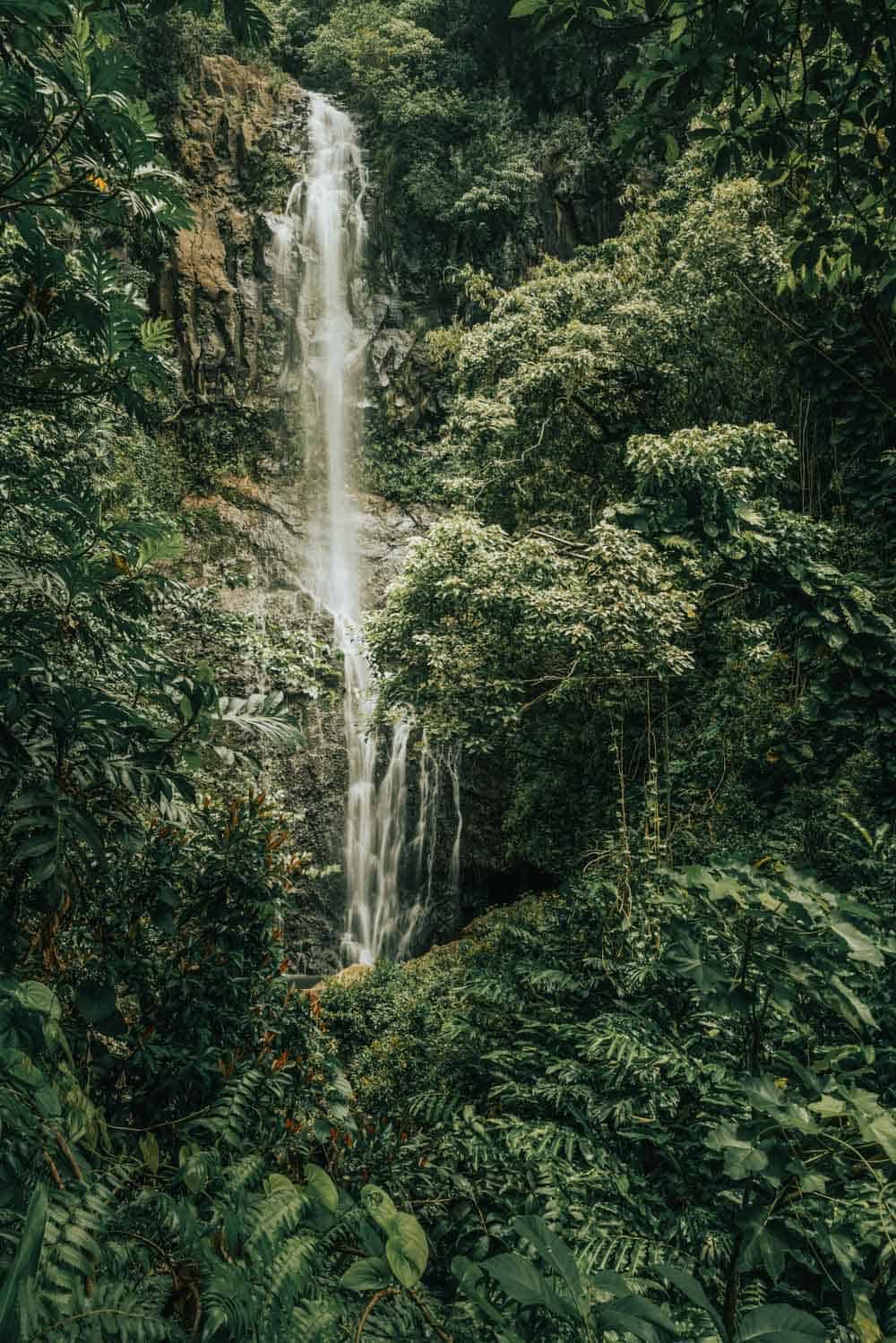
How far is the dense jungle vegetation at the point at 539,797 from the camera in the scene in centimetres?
129

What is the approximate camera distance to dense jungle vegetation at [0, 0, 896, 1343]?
129 cm

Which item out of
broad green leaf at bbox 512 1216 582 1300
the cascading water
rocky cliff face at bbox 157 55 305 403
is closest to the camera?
A: broad green leaf at bbox 512 1216 582 1300

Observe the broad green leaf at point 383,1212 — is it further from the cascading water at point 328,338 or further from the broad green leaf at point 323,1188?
the cascading water at point 328,338

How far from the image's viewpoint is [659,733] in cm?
695

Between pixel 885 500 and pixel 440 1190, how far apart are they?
6449 millimetres

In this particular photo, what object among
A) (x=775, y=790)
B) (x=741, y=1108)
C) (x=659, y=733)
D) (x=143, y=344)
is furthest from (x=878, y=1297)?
(x=659, y=733)

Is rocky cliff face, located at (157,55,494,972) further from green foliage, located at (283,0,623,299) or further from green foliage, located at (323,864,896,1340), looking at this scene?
green foliage, located at (323,864,896,1340)

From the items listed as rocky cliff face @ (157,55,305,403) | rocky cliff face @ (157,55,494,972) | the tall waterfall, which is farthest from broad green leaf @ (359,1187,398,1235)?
rocky cliff face @ (157,55,305,403)

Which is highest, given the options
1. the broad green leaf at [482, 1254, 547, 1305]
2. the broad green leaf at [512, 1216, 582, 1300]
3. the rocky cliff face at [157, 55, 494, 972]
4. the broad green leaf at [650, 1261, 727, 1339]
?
the rocky cliff face at [157, 55, 494, 972]

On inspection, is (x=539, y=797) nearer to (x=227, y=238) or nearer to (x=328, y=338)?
(x=328, y=338)

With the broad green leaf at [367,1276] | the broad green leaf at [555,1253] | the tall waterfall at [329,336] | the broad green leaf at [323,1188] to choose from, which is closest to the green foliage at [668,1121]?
the broad green leaf at [555,1253]

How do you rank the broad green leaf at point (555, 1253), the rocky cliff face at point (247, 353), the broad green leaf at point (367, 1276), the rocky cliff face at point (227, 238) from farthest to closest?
the rocky cliff face at point (227, 238) < the rocky cliff face at point (247, 353) < the broad green leaf at point (367, 1276) < the broad green leaf at point (555, 1253)

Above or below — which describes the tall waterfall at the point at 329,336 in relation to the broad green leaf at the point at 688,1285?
above

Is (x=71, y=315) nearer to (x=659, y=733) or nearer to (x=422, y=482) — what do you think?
(x=659, y=733)
